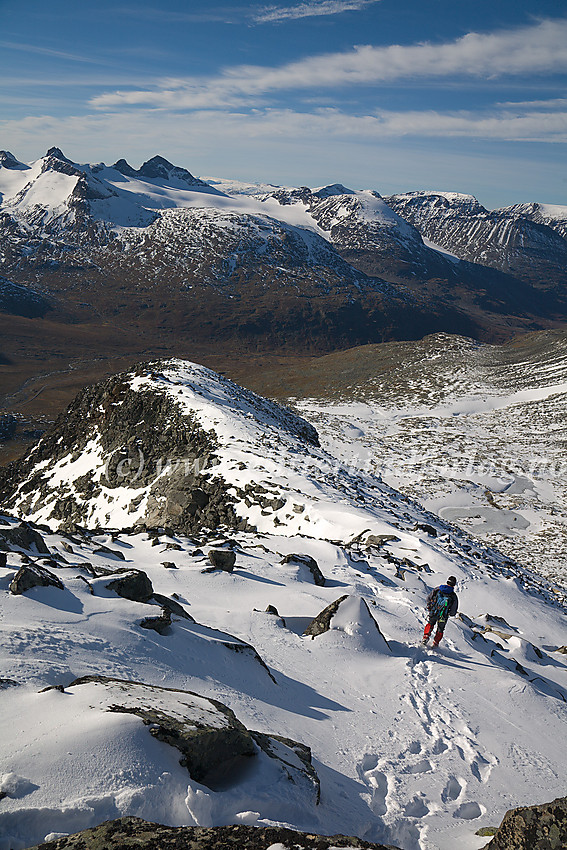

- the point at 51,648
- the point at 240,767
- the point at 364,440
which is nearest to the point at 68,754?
the point at 240,767

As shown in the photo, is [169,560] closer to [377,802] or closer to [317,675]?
[317,675]

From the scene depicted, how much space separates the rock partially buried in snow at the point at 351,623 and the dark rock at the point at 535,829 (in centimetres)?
635

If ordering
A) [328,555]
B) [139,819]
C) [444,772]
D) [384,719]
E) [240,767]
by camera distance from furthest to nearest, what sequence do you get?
[328,555]
[384,719]
[444,772]
[240,767]
[139,819]

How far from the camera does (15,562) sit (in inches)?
369

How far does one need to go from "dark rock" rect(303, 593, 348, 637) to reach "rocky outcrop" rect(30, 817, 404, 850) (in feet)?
21.5

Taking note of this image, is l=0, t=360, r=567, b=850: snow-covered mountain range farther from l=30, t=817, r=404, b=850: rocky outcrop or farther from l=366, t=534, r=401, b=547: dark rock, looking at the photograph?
l=30, t=817, r=404, b=850: rocky outcrop

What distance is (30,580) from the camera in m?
8.07

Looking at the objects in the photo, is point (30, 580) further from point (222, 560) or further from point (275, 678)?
point (222, 560)

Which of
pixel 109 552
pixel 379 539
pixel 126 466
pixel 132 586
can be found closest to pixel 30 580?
pixel 132 586

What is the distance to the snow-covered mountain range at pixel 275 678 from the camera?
457 centimetres

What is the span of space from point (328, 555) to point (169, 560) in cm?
504

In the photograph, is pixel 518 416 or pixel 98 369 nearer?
pixel 518 416

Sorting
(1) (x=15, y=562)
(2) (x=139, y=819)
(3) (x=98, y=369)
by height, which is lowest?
(3) (x=98, y=369)

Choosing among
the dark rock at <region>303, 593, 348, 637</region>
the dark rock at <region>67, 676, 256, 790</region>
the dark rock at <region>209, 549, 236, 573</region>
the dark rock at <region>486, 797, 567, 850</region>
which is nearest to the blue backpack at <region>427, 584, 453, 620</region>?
the dark rock at <region>303, 593, 348, 637</region>
